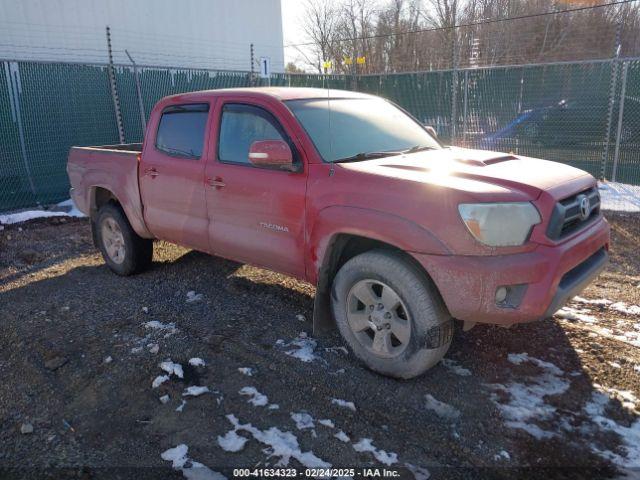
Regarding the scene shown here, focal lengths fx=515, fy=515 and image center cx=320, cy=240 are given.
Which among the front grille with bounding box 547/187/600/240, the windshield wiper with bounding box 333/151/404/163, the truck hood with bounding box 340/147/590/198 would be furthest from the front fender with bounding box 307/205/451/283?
the front grille with bounding box 547/187/600/240

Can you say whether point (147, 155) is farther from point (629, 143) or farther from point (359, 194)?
point (629, 143)

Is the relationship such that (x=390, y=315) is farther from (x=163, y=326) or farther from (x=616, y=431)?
(x=163, y=326)

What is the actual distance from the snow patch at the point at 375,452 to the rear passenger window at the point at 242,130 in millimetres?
2261

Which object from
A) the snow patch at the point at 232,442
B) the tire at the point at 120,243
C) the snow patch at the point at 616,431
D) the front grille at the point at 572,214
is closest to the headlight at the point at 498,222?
the front grille at the point at 572,214

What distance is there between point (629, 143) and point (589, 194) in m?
7.30

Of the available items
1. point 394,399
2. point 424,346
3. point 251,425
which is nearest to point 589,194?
point 424,346

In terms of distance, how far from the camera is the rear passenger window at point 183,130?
4633 millimetres

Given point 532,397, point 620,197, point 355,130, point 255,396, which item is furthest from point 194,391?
point 620,197

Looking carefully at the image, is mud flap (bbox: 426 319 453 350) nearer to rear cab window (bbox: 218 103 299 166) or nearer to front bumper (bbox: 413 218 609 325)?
front bumper (bbox: 413 218 609 325)

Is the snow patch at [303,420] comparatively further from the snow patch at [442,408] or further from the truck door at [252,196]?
the truck door at [252,196]

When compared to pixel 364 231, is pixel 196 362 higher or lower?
Answer: lower

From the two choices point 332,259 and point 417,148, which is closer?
point 332,259

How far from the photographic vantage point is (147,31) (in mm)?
15406

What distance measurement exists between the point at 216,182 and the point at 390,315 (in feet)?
6.29
